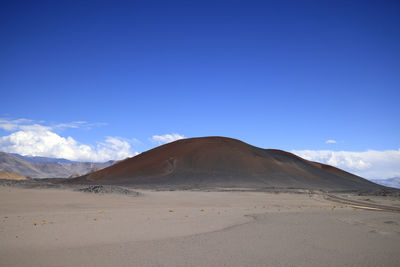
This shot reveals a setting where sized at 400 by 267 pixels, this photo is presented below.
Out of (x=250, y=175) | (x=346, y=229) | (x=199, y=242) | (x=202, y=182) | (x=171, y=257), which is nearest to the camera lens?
(x=171, y=257)

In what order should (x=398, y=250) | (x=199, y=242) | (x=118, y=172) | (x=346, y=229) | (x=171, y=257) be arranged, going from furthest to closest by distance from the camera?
(x=118, y=172), (x=346, y=229), (x=199, y=242), (x=398, y=250), (x=171, y=257)

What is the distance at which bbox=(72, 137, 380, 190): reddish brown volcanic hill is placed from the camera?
5366 cm

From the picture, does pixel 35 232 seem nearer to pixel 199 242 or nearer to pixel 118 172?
pixel 199 242

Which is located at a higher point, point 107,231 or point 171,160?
point 171,160

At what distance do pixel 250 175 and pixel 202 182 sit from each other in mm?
10222

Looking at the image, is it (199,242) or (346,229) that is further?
(346,229)

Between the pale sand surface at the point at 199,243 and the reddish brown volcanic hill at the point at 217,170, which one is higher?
the reddish brown volcanic hill at the point at 217,170

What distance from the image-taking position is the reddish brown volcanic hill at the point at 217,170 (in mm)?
53656

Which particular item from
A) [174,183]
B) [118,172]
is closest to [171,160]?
[118,172]

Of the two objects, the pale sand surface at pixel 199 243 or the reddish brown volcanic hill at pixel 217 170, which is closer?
the pale sand surface at pixel 199 243

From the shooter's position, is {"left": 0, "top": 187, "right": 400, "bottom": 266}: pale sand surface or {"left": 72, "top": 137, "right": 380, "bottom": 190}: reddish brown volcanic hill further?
{"left": 72, "top": 137, "right": 380, "bottom": 190}: reddish brown volcanic hill

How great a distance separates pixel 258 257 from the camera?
6148mm

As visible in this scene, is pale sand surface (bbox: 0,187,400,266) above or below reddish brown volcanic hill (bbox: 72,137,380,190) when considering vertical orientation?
below

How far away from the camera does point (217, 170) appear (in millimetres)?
60000
